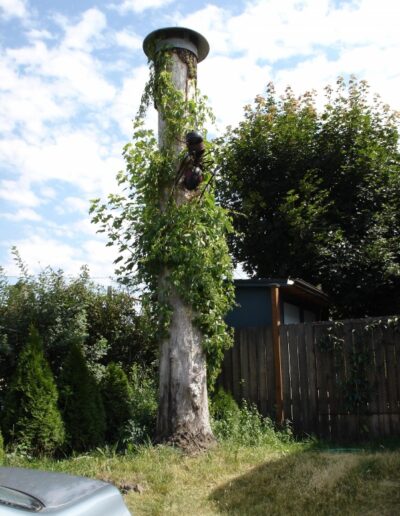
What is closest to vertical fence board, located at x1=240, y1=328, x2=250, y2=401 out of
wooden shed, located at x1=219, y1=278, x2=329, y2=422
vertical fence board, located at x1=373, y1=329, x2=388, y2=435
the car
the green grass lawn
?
wooden shed, located at x1=219, y1=278, x2=329, y2=422

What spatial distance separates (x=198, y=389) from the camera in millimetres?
7141

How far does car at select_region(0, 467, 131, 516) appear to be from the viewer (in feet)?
5.74

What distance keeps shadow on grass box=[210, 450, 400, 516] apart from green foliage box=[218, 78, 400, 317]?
23.0 feet

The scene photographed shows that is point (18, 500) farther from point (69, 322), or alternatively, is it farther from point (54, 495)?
point (69, 322)

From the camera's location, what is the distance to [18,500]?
71.4 inches

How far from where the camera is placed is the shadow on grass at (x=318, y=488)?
5.06 m

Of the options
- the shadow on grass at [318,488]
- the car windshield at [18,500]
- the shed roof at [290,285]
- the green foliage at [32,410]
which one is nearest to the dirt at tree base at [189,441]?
the shadow on grass at [318,488]

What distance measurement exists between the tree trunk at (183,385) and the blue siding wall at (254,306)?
9.15 feet

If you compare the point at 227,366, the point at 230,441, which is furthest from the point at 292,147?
the point at 230,441

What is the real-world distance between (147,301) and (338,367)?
298cm

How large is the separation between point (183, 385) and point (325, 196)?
7576 mm

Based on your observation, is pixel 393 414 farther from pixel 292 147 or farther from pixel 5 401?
pixel 292 147

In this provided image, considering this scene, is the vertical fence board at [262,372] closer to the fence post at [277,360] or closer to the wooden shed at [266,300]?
the fence post at [277,360]

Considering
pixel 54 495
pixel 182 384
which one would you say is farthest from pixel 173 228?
pixel 54 495
